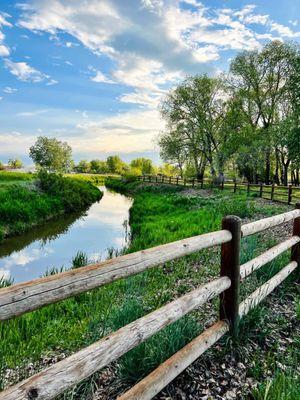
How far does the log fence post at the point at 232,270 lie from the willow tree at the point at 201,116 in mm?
32393

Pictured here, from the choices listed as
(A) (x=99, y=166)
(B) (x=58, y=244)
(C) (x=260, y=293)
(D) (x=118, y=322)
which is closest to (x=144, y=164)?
(A) (x=99, y=166)

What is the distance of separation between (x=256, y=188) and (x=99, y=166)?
93.0 metres

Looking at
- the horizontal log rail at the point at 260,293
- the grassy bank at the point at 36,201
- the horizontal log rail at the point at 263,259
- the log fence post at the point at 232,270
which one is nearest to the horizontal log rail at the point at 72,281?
the log fence post at the point at 232,270

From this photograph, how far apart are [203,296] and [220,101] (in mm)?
37423

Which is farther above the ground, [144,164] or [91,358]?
[144,164]

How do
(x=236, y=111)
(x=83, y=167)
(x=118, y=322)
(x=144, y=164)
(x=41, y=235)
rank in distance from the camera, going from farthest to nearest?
(x=83, y=167)
(x=144, y=164)
(x=236, y=111)
(x=41, y=235)
(x=118, y=322)

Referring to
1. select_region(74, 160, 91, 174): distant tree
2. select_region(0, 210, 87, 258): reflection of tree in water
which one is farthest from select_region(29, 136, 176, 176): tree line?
select_region(0, 210, 87, 258): reflection of tree in water

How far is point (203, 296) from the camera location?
11.1ft

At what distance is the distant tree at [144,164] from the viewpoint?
8438 centimetres

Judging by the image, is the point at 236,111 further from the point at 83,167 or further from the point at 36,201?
the point at 83,167

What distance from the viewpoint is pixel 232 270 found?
3.80m

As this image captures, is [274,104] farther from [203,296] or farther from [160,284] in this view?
[203,296]

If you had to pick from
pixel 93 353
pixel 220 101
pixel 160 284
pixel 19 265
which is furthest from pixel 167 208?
pixel 220 101

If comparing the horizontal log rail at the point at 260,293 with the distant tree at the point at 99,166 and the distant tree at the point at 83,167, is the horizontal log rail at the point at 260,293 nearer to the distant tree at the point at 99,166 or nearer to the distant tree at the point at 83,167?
the distant tree at the point at 99,166
